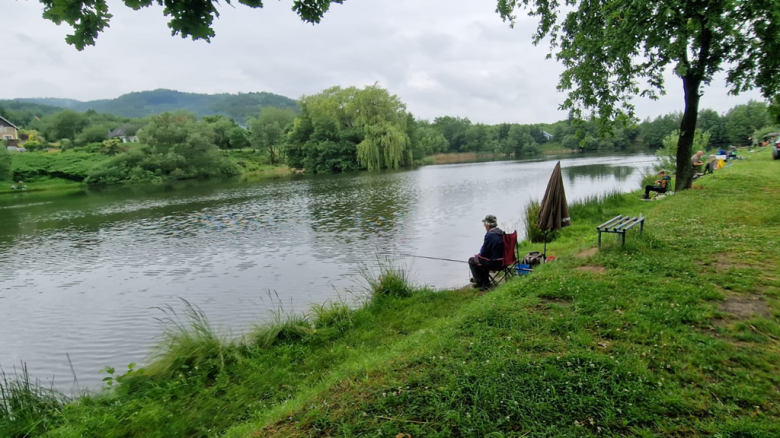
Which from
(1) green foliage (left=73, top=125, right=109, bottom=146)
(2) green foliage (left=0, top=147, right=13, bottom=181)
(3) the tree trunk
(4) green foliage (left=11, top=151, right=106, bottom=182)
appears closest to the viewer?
(3) the tree trunk

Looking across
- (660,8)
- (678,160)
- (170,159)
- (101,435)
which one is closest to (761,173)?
(678,160)

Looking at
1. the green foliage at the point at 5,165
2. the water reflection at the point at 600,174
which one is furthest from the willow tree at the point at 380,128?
the green foliage at the point at 5,165

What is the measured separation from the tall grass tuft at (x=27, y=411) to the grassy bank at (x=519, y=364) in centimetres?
3

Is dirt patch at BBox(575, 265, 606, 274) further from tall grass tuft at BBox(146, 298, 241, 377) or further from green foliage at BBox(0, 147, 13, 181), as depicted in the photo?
green foliage at BBox(0, 147, 13, 181)

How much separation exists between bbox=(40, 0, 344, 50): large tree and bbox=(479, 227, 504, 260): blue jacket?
559 centimetres

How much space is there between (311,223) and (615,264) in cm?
1475

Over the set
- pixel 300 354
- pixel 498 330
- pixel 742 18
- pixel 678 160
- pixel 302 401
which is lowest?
pixel 300 354

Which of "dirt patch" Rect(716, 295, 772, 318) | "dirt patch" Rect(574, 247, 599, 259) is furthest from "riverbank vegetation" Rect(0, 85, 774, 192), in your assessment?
"dirt patch" Rect(716, 295, 772, 318)

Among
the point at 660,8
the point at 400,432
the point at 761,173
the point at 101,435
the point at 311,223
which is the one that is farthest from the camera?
the point at 311,223

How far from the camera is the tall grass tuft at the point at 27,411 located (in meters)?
4.29

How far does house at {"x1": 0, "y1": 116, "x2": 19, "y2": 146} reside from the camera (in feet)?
267

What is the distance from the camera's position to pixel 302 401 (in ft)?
12.2

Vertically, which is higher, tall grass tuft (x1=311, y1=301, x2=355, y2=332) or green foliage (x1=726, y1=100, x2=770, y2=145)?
green foliage (x1=726, y1=100, x2=770, y2=145)

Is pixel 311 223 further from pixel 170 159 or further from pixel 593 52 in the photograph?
pixel 170 159
